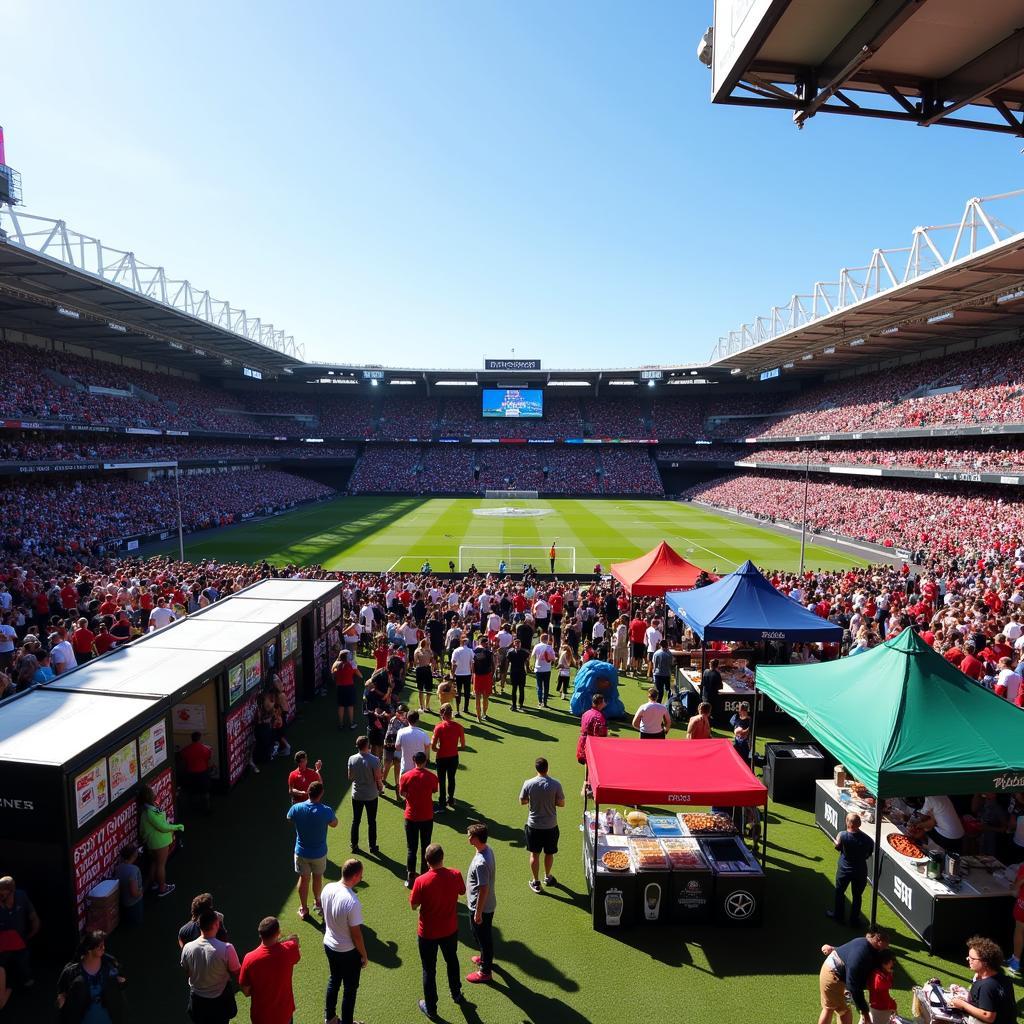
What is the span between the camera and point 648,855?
7.04 metres

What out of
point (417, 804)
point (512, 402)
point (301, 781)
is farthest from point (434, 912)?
point (512, 402)

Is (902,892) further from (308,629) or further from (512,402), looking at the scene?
(512,402)

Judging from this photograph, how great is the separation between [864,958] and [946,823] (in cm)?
321

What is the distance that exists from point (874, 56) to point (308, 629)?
1214 cm

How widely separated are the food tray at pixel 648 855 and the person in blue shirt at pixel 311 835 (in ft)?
10.5

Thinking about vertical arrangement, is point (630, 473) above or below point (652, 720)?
above

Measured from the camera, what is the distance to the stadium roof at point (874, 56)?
5.06 metres

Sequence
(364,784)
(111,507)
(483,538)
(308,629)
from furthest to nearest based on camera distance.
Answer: (483,538) → (111,507) → (308,629) → (364,784)

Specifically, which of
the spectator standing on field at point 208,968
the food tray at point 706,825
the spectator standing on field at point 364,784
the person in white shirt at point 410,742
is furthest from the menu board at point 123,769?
the food tray at point 706,825

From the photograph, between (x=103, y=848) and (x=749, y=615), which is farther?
(x=749, y=615)

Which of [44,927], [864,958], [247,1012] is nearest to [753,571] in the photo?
[864,958]

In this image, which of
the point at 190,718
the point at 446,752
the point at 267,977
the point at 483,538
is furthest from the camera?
the point at 483,538

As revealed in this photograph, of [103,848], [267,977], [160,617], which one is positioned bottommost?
[103,848]

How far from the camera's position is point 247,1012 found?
5816 millimetres
